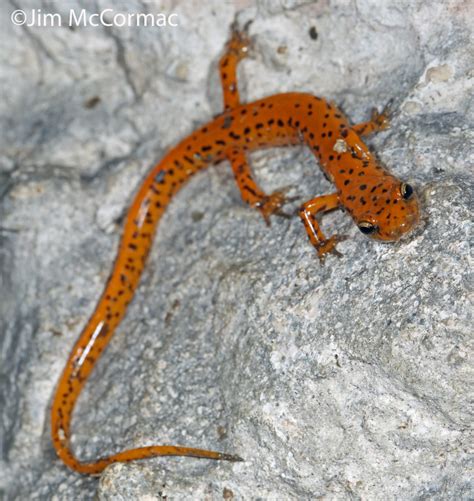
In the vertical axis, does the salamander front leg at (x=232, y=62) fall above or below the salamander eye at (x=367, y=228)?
above

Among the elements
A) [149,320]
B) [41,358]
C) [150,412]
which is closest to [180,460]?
[150,412]

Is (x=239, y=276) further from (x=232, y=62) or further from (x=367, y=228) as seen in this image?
(x=232, y=62)

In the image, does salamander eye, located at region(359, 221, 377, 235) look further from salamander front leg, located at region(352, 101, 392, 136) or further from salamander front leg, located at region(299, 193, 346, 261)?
salamander front leg, located at region(352, 101, 392, 136)

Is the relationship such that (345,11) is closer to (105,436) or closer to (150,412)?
(150,412)

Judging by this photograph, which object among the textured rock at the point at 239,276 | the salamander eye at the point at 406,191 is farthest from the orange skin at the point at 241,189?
the textured rock at the point at 239,276

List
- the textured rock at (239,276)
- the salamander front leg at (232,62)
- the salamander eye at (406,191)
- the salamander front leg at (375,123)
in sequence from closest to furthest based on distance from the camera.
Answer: the textured rock at (239,276), the salamander eye at (406,191), the salamander front leg at (375,123), the salamander front leg at (232,62)

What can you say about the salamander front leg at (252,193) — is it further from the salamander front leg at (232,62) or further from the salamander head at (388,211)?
the salamander head at (388,211)
